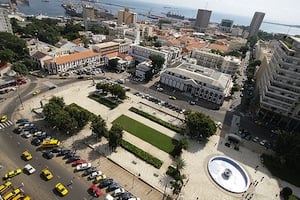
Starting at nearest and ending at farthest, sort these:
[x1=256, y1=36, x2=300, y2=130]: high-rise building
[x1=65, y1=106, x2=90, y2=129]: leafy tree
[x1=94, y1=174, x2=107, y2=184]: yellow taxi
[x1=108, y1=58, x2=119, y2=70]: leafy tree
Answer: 1. [x1=94, y1=174, x2=107, y2=184]: yellow taxi
2. [x1=65, y1=106, x2=90, y2=129]: leafy tree
3. [x1=256, y1=36, x2=300, y2=130]: high-rise building
4. [x1=108, y1=58, x2=119, y2=70]: leafy tree

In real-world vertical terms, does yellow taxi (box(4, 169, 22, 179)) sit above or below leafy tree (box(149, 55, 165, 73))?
below

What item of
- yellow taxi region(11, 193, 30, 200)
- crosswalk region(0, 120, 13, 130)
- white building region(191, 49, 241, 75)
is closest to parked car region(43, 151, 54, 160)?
yellow taxi region(11, 193, 30, 200)

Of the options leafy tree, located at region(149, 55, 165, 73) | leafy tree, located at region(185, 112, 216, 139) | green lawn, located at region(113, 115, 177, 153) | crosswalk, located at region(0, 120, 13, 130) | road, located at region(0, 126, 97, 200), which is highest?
leafy tree, located at region(149, 55, 165, 73)

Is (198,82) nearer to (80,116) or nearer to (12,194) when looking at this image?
(80,116)

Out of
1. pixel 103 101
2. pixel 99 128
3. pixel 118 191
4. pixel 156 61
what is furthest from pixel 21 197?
pixel 156 61

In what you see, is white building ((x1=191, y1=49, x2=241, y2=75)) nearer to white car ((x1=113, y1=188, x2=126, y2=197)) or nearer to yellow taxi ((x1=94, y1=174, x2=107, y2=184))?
yellow taxi ((x1=94, y1=174, x2=107, y2=184))

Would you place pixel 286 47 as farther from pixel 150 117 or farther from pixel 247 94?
pixel 150 117

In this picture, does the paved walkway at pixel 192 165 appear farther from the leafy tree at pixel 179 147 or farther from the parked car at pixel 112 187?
the parked car at pixel 112 187
